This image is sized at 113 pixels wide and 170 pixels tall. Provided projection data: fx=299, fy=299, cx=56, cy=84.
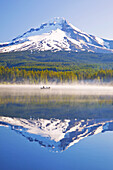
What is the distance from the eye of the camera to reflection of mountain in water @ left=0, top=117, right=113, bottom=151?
15.7 meters

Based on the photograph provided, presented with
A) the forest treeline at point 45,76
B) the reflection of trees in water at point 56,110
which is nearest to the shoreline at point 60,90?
the forest treeline at point 45,76

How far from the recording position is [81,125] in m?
20.9

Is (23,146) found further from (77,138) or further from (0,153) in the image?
(77,138)

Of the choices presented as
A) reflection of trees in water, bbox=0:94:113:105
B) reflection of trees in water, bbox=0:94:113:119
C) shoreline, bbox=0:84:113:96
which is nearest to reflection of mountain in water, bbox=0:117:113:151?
reflection of trees in water, bbox=0:94:113:119

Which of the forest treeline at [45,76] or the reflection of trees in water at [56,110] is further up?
the forest treeline at [45,76]

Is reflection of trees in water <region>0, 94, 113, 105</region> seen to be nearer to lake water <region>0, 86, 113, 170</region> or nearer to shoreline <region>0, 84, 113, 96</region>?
shoreline <region>0, 84, 113, 96</region>

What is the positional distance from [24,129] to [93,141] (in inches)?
191

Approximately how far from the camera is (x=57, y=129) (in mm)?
19172

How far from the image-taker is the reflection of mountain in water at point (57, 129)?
1569 centimetres

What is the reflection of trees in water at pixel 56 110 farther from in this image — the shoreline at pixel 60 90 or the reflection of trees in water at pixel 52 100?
the shoreline at pixel 60 90

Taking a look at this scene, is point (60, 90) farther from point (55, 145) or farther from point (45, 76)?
point (55, 145)

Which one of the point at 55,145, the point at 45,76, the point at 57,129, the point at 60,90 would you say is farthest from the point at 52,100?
the point at 45,76

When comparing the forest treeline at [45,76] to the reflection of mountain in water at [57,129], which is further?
the forest treeline at [45,76]

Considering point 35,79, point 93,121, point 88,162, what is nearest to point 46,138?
point 88,162
